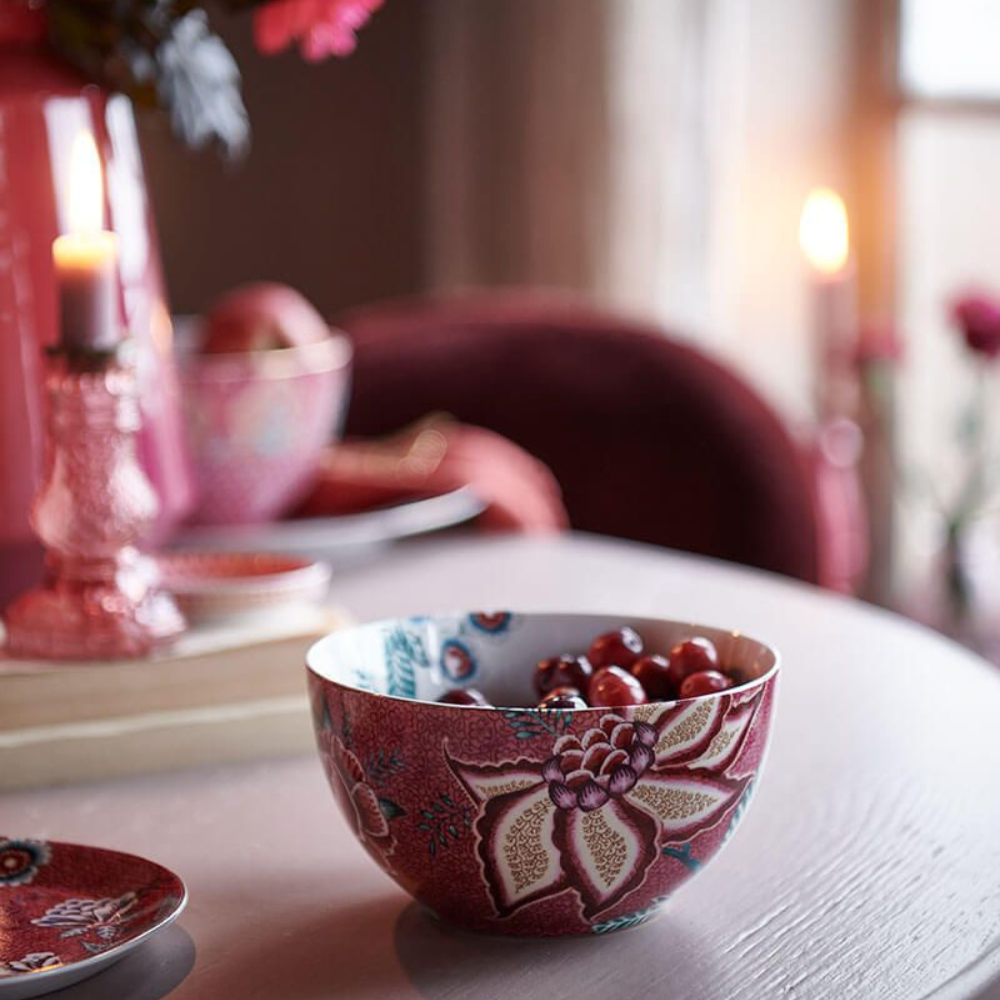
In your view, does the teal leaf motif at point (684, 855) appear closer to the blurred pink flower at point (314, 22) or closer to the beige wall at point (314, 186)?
the blurred pink flower at point (314, 22)

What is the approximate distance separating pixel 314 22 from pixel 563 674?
37cm

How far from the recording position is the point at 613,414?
1.59 metres

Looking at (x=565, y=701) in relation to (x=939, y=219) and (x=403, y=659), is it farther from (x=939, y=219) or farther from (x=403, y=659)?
(x=939, y=219)

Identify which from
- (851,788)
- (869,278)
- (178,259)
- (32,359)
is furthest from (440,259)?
(851,788)

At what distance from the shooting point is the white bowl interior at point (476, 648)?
0.51 m

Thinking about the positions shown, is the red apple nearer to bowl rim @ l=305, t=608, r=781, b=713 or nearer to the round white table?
the round white table

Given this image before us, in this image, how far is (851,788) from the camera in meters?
0.59

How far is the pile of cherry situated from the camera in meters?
0.47

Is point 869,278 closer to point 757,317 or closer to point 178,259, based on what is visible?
point 757,317

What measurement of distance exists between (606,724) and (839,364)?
1480 mm

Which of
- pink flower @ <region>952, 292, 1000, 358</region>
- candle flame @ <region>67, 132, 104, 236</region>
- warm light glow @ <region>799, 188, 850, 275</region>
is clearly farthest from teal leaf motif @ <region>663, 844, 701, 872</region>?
warm light glow @ <region>799, 188, 850, 275</region>

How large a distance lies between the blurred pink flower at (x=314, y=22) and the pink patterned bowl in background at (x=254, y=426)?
0.97ft

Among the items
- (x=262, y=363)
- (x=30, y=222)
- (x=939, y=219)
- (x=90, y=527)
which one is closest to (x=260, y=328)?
(x=262, y=363)

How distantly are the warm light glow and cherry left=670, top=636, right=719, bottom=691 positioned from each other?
146cm
